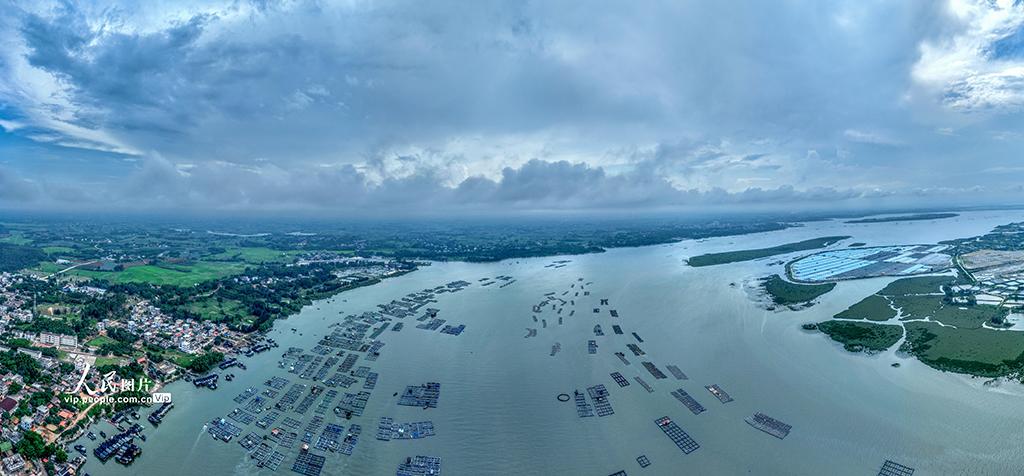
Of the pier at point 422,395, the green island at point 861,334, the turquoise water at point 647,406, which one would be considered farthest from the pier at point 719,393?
the pier at point 422,395

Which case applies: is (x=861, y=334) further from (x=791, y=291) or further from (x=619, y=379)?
(x=619, y=379)

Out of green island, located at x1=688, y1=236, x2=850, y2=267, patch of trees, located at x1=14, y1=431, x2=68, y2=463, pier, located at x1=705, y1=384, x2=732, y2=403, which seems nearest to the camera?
patch of trees, located at x1=14, y1=431, x2=68, y2=463

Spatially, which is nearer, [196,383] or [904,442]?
[904,442]

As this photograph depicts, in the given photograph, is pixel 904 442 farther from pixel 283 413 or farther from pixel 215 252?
pixel 215 252

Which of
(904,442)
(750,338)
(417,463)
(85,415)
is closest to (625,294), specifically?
(750,338)

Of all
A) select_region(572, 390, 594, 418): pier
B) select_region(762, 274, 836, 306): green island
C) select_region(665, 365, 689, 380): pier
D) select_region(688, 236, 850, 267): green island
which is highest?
select_region(688, 236, 850, 267): green island

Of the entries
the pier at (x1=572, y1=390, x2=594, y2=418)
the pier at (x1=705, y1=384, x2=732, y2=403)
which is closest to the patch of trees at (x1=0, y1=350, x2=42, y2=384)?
the pier at (x1=572, y1=390, x2=594, y2=418)

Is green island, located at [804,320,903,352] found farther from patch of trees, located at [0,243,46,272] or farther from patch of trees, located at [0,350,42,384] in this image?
patch of trees, located at [0,243,46,272]
